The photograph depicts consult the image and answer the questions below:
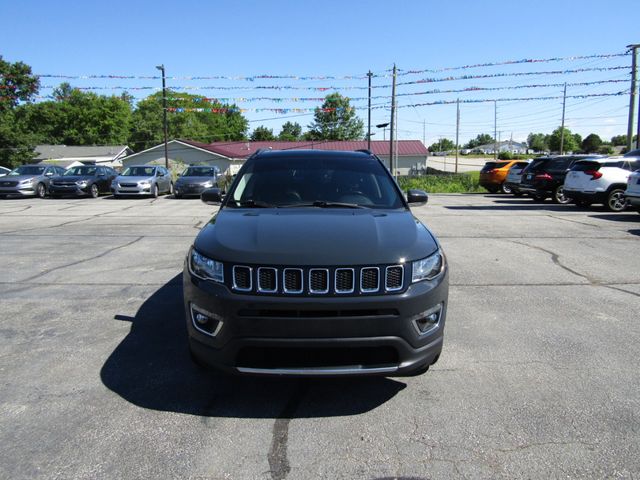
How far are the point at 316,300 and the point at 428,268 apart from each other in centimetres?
80

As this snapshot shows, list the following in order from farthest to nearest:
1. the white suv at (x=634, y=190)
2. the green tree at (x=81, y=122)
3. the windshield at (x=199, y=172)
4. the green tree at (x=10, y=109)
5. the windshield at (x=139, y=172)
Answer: the green tree at (x=81, y=122) → the green tree at (x=10, y=109) → the windshield at (x=199, y=172) → the windshield at (x=139, y=172) → the white suv at (x=634, y=190)

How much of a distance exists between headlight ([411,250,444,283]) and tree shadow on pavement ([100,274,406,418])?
888 millimetres

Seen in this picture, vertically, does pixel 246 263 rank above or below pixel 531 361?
above

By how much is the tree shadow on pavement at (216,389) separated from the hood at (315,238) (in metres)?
0.93

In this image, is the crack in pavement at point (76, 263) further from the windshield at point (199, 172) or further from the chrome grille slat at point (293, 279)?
the windshield at point (199, 172)

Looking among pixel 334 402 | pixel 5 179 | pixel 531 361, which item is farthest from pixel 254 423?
pixel 5 179

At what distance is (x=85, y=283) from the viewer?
20.6 ft

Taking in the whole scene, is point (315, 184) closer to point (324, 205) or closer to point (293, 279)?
point (324, 205)

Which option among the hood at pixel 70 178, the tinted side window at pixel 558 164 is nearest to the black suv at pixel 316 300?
the tinted side window at pixel 558 164

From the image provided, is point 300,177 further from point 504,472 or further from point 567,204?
point 567,204

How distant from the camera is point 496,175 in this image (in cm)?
2411

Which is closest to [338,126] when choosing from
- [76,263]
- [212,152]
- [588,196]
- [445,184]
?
[212,152]

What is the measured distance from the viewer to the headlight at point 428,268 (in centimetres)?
305

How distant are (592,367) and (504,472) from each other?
1707 mm
